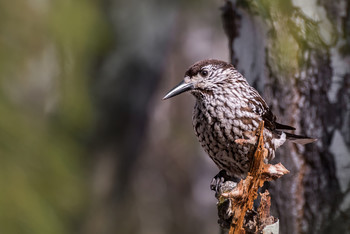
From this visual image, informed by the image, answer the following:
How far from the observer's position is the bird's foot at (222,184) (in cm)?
331

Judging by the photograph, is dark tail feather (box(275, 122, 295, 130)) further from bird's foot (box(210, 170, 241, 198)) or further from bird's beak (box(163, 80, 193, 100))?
bird's beak (box(163, 80, 193, 100))

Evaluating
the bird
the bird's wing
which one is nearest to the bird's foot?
the bird

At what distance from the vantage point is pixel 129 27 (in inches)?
344

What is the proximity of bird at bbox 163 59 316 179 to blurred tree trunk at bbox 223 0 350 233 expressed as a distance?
0.29m

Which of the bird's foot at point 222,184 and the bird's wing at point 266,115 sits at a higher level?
the bird's wing at point 266,115

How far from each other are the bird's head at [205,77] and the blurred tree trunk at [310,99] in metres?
0.41

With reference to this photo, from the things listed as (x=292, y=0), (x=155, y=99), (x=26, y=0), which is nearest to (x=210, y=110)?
(x=292, y=0)

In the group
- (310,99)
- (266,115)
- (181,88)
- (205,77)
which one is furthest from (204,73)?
(310,99)

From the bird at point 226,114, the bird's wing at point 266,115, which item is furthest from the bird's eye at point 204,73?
the bird's wing at point 266,115

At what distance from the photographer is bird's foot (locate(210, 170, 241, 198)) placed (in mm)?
3307

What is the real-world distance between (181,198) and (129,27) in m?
3.41

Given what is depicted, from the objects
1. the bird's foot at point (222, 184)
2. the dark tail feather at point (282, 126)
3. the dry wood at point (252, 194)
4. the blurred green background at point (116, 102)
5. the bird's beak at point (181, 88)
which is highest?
the blurred green background at point (116, 102)

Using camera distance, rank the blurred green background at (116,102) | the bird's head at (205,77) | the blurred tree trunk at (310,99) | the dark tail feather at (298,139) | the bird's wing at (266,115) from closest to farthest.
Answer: the bird's head at (205,77), the bird's wing at (266,115), the dark tail feather at (298,139), the blurred tree trunk at (310,99), the blurred green background at (116,102)

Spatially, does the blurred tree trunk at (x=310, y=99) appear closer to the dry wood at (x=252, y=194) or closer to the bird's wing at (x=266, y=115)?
the bird's wing at (x=266, y=115)
